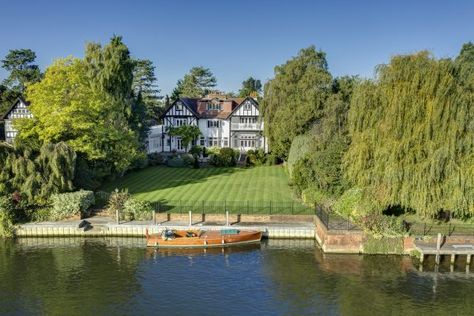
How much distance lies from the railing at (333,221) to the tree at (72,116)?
75.3ft

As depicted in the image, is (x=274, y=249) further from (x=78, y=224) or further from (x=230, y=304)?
(x=78, y=224)

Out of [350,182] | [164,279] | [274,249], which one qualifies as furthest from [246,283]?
[350,182]

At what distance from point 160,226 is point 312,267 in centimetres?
1348

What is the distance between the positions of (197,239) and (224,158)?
30867mm

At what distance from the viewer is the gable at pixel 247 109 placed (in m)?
68.4

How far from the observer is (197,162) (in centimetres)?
6141

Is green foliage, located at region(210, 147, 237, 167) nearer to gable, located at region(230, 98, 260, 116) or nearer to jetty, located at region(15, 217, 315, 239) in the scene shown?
gable, located at region(230, 98, 260, 116)

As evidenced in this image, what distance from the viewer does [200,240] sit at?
32062mm

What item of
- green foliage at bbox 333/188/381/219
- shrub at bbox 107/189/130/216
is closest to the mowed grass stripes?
shrub at bbox 107/189/130/216

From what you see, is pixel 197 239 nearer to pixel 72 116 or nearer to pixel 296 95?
pixel 72 116

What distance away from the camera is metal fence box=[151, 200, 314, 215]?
37.9 meters

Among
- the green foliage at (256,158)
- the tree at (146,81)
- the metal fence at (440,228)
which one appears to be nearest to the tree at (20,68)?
the tree at (146,81)

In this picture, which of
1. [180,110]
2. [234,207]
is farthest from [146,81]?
[234,207]

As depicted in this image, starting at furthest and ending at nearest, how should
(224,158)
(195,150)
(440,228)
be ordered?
(195,150), (224,158), (440,228)
